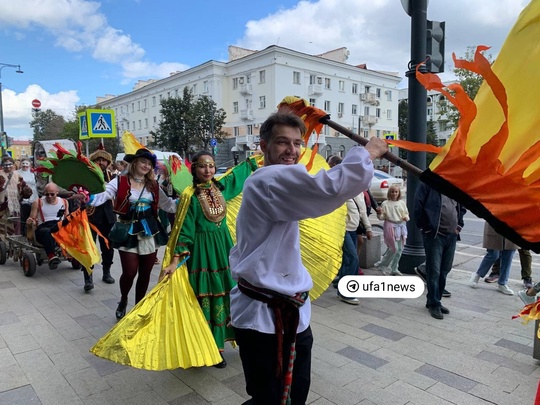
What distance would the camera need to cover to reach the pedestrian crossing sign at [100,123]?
8805 millimetres

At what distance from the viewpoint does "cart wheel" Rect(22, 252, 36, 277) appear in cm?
684

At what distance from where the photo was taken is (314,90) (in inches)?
1882

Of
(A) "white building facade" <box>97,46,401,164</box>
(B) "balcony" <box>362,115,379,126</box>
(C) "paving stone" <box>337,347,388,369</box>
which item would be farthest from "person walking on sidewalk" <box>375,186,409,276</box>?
(B) "balcony" <box>362,115,379,126</box>

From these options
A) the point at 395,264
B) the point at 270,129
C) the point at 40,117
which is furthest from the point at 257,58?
the point at 270,129

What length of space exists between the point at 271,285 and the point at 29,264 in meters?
6.26

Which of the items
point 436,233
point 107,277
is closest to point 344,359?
point 436,233

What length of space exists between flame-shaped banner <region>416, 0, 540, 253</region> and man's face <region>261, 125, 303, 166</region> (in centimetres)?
63

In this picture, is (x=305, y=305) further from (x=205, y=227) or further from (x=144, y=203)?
(x=144, y=203)

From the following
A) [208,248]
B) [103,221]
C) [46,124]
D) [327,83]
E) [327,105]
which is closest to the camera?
[208,248]

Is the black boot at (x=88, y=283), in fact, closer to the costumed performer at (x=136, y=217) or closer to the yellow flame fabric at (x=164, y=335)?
the costumed performer at (x=136, y=217)

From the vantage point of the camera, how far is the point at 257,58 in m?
46.3

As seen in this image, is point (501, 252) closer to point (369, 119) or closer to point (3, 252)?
point (3, 252)

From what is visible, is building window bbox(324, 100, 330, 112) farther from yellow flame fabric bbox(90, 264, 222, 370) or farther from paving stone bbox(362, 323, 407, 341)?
yellow flame fabric bbox(90, 264, 222, 370)

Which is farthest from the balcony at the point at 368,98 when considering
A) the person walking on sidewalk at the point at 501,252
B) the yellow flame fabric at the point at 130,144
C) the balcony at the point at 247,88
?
the yellow flame fabric at the point at 130,144
